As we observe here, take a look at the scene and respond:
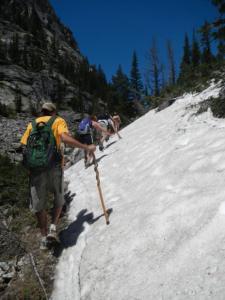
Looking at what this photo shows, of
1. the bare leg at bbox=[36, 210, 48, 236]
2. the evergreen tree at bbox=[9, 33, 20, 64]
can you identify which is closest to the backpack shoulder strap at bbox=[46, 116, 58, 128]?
the bare leg at bbox=[36, 210, 48, 236]

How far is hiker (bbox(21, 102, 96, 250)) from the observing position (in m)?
4.47

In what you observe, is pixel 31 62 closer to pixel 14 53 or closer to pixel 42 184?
pixel 14 53

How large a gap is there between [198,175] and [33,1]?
92.1m

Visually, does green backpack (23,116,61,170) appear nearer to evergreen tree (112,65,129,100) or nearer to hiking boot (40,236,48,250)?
hiking boot (40,236,48,250)

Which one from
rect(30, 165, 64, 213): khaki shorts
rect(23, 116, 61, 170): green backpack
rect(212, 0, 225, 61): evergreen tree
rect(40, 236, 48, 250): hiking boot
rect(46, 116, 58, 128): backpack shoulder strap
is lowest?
rect(40, 236, 48, 250): hiking boot

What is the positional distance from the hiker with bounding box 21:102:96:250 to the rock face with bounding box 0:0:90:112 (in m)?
39.6

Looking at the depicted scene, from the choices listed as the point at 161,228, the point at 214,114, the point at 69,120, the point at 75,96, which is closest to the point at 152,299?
the point at 161,228

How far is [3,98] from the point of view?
4566 cm

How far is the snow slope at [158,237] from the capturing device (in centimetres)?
294

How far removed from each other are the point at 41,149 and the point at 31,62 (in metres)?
57.9

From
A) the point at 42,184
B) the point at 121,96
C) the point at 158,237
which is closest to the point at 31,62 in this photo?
the point at 121,96

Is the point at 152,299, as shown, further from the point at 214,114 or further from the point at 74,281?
the point at 214,114

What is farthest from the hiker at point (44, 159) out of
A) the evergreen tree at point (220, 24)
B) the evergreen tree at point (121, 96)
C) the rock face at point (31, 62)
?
the evergreen tree at point (121, 96)

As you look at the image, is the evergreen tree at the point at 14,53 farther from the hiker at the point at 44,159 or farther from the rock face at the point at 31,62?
the hiker at the point at 44,159
